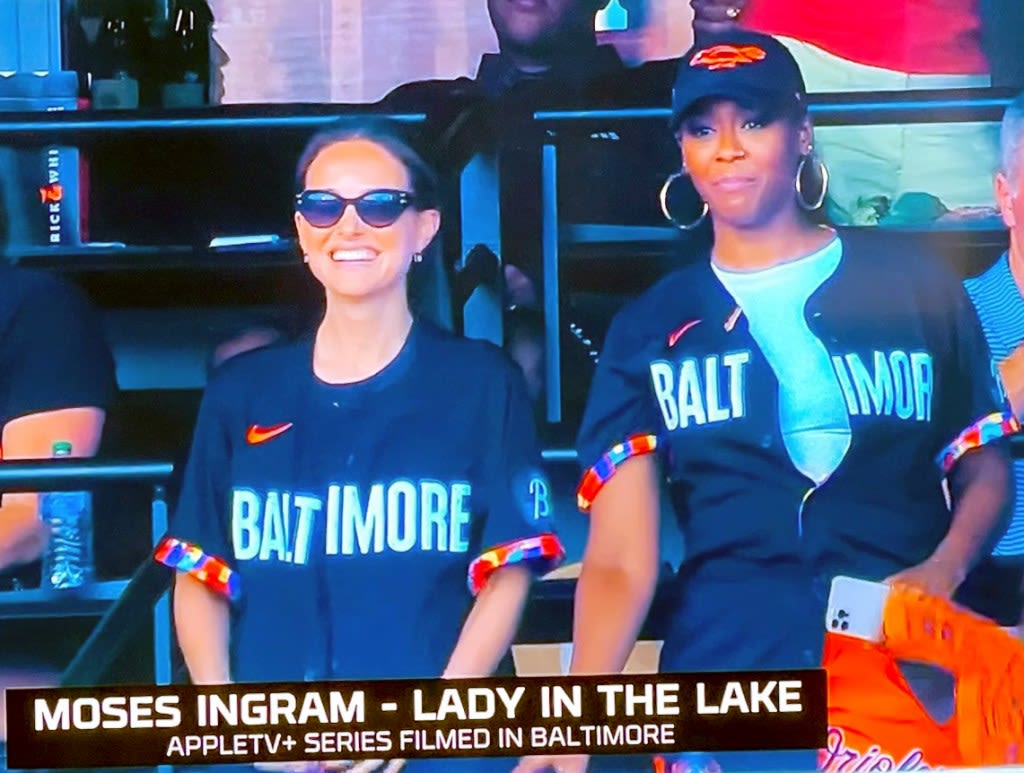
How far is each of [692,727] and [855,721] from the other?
290 millimetres

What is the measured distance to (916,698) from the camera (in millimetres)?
2311

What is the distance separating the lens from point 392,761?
225 cm

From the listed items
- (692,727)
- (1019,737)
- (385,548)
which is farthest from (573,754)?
(1019,737)

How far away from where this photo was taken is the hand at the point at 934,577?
2285 millimetres

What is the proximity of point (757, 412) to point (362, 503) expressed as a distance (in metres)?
0.69

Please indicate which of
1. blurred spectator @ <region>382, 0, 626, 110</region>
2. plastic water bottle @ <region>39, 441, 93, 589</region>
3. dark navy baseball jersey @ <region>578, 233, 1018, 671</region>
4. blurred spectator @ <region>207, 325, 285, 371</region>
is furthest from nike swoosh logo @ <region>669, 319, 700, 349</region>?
plastic water bottle @ <region>39, 441, 93, 589</region>

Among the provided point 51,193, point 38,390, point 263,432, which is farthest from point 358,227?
point 38,390

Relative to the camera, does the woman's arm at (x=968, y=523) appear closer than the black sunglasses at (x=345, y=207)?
No

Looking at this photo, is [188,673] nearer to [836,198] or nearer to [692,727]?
[692,727]

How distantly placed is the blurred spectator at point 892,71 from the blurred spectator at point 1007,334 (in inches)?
3.2

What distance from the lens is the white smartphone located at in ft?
7.45

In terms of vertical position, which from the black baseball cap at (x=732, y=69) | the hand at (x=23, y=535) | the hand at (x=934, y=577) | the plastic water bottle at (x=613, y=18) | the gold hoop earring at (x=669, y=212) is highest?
the plastic water bottle at (x=613, y=18)

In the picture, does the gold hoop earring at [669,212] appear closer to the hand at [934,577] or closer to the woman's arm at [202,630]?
the hand at [934,577]

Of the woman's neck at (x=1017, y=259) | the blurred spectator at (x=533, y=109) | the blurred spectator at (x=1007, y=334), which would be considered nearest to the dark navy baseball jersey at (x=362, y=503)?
the blurred spectator at (x=533, y=109)
